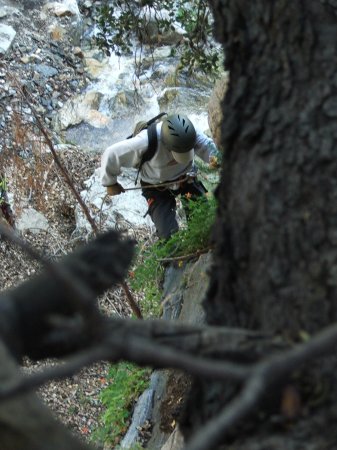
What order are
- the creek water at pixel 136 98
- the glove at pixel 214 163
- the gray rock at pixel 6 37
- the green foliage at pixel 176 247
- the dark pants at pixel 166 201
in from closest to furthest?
the green foliage at pixel 176 247 < the glove at pixel 214 163 < the dark pants at pixel 166 201 < the creek water at pixel 136 98 < the gray rock at pixel 6 37

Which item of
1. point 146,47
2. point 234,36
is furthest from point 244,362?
point 146,47

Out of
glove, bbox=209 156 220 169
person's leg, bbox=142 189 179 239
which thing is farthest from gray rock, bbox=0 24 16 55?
glove, bbox=209 156 220 169

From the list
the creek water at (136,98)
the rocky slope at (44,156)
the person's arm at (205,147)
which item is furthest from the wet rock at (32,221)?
the person's arm at (205,147)

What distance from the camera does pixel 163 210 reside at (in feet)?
24.3

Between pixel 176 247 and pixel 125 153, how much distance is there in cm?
100

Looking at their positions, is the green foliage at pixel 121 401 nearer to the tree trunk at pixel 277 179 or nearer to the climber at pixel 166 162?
the climber at pixel 166 162

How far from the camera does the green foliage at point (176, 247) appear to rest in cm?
645

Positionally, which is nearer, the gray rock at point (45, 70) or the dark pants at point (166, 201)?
the dark pants at point (166, 201)

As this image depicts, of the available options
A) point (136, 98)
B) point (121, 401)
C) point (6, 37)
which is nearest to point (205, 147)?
point (121, 401)

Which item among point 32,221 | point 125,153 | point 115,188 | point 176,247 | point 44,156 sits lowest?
point 32,221

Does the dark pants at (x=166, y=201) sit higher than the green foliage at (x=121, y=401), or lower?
higher

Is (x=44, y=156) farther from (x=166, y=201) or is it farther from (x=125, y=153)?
(x=125, y=153)

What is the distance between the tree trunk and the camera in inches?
72.2

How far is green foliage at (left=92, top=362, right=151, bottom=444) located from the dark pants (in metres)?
1.43
